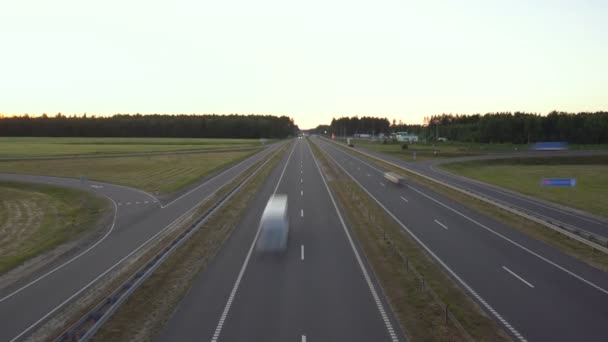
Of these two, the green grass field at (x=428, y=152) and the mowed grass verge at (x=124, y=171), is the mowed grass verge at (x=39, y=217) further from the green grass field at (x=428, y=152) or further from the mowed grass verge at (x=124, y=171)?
the green grass field at (x=428, y=152)

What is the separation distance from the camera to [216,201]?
116 feet

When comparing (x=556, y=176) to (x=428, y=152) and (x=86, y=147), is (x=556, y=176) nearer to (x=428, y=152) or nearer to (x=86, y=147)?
(x=428, y=152)

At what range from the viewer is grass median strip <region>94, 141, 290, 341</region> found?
13.4 m

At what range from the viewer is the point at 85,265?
19.8 metres

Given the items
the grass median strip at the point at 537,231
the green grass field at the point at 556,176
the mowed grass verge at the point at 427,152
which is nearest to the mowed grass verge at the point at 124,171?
the grass median strip at the point at 537,231

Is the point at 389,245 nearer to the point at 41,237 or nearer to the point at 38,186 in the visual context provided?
the point at 41,237

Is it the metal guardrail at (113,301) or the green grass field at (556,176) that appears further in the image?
the green grass field at (556,176)

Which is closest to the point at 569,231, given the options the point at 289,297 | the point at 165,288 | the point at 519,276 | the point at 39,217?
the point at 519,276

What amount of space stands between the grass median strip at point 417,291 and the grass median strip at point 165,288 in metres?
8.84

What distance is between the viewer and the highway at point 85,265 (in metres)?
14.6

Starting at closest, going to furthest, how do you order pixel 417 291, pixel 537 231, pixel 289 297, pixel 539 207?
pixel 289 297 < pixel 417 291 < pixel 537 231 < pixel 539 207

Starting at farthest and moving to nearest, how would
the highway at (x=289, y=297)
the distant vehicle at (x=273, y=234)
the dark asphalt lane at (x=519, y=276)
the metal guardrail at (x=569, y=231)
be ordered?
the metal guardrail at (x=569, y=231) → the distant vehicle at (x=273, y=234) → the dark asphalt lane at (x=519, y=276) → the highway at (x=289, y=297)

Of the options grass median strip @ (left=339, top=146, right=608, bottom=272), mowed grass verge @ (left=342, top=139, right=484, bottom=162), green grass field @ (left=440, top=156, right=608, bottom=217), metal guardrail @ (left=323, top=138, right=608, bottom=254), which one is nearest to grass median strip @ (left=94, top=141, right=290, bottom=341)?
grass median strip @ (left=339, top=146, right=608, bottom=272)

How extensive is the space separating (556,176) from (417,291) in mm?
54277
